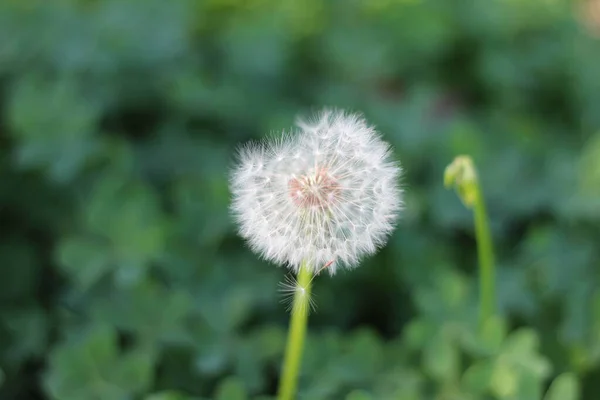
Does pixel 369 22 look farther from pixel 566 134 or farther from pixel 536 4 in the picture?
pixel 566 134

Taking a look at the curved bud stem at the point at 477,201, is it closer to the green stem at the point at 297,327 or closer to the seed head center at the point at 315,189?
the seed head center at the point at 315,189

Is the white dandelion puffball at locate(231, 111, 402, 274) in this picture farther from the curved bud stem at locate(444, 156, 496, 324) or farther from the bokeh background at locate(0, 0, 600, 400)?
the bokeh background at locate(0, 0, 600, 400)

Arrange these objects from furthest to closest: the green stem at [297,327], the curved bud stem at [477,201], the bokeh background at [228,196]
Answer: the bokeh background at [228,196]
the curved bud stem at [477,201]
the green stem at [297,327]

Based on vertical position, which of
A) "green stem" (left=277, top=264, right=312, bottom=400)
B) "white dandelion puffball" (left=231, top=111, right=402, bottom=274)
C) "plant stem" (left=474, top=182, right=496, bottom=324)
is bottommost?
"green stem" (left=277, top=264, right=312, bottom=400)

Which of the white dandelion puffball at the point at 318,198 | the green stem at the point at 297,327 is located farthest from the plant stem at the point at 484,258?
the green stem at the point at 297,327

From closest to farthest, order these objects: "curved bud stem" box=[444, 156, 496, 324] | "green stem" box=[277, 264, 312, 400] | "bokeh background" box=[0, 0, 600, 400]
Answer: "green stem" box=[277, 264, 312, 400]
"curved bud stem" box=[444, 156, 496, 324]
"bokeh background" box=[0, 0, 600, 400]

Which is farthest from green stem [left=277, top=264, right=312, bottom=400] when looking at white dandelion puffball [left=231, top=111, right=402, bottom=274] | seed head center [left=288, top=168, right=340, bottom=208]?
seed head center [left=288, top=168, right=340, bottom=208]

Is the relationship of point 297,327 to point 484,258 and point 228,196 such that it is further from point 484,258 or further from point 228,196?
point 228,196
